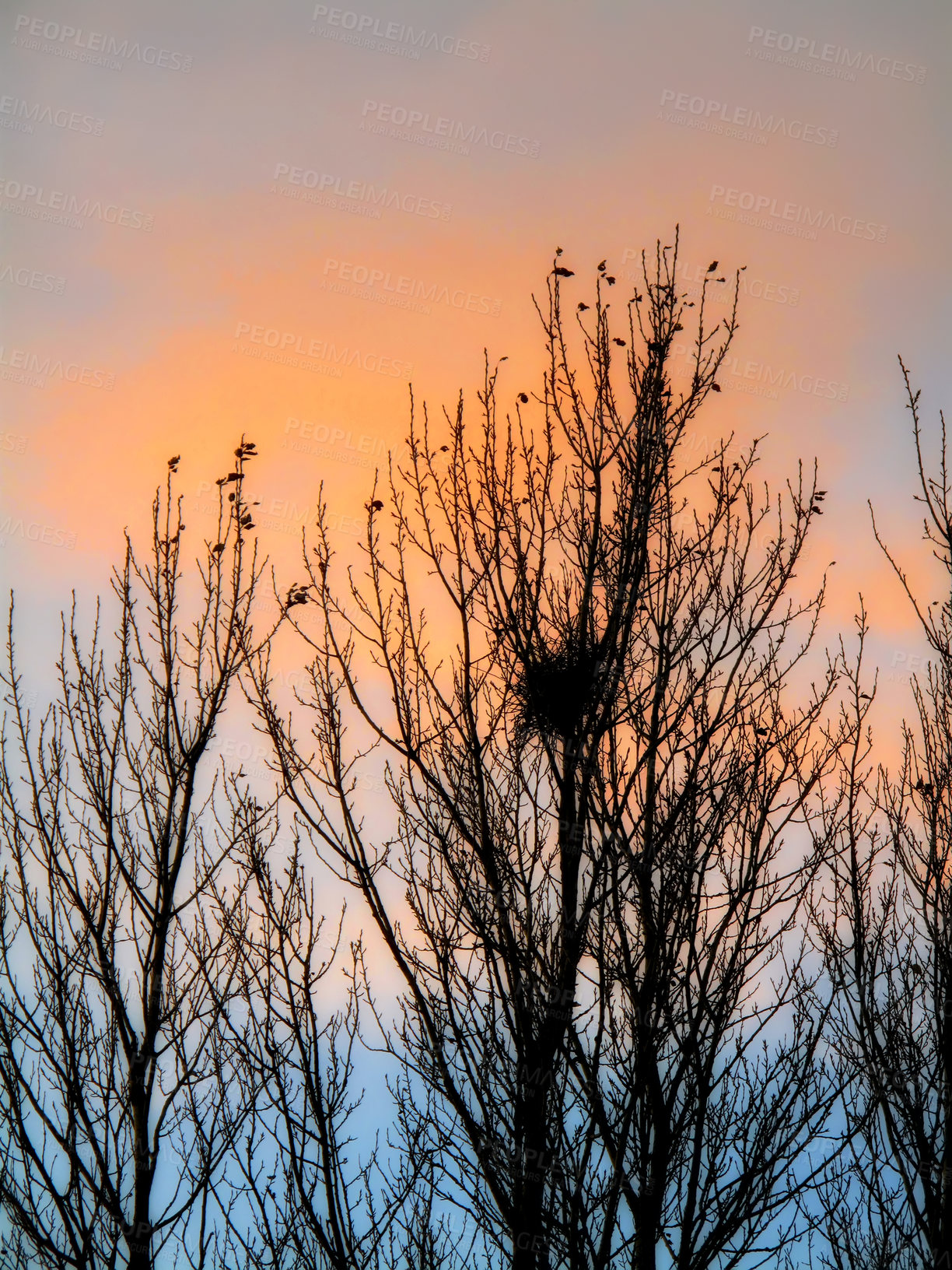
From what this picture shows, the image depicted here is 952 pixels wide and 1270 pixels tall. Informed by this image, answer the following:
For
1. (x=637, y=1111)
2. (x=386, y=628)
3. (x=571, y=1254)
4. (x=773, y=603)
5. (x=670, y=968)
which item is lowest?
(x=571, y=1254)

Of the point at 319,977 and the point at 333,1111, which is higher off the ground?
the point at 319,977

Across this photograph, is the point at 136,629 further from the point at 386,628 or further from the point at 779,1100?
the point at 779,1100

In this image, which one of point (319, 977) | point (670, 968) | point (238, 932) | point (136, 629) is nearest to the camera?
point (670, 968)

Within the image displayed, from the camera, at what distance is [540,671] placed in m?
4.91

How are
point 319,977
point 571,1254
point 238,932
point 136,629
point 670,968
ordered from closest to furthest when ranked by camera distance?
point 571,1254, point 670,968, point 319,977, point 238,932, point 136,629

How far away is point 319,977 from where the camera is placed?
5.07 metres

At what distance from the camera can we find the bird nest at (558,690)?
187 inches

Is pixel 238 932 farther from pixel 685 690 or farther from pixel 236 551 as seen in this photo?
pixel 685 690

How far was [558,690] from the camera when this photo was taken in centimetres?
488

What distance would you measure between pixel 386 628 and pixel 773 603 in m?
2.16

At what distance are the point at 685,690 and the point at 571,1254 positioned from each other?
2706mm

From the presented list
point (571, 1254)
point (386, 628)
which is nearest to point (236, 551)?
point (386, 628)

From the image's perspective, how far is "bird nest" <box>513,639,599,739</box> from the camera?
15.6 ft

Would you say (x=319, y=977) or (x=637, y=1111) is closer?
(x=637, y=1111)
